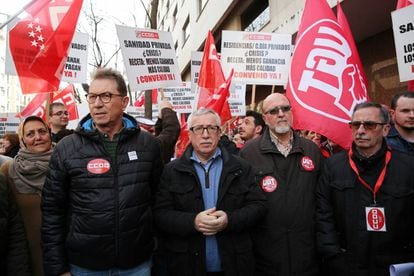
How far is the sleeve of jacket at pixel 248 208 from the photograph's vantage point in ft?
8.82

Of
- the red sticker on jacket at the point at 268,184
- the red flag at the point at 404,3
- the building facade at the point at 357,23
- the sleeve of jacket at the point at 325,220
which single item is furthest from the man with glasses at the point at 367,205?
the building facade at the point at 357,23

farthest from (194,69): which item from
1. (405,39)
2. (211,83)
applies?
(405,39)

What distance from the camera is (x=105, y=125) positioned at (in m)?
2.68

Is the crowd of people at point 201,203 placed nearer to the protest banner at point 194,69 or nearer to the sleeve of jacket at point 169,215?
the sleeve of jacket at point 169,215

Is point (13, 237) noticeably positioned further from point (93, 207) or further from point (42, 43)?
point (42, 43)

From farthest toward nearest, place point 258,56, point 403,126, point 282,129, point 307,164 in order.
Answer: point 258,56
point 403,126
point 282,129
point 307,164

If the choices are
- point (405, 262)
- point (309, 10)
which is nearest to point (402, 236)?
point (405, 262)

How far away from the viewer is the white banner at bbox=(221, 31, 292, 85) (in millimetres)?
6133

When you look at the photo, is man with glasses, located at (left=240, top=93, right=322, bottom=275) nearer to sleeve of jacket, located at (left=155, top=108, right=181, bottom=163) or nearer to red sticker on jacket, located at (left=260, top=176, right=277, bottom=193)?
red sticker on jacket, located at (left=260, top=176, right=277, bottom=193)

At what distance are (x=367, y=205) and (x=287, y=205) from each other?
0.55 meters

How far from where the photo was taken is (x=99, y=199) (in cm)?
250

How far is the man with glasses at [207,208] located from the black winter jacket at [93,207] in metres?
0.24

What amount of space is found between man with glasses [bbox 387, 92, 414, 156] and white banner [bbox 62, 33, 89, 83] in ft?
14.9

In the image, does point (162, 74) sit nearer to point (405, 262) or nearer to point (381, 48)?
point (405, 262)
